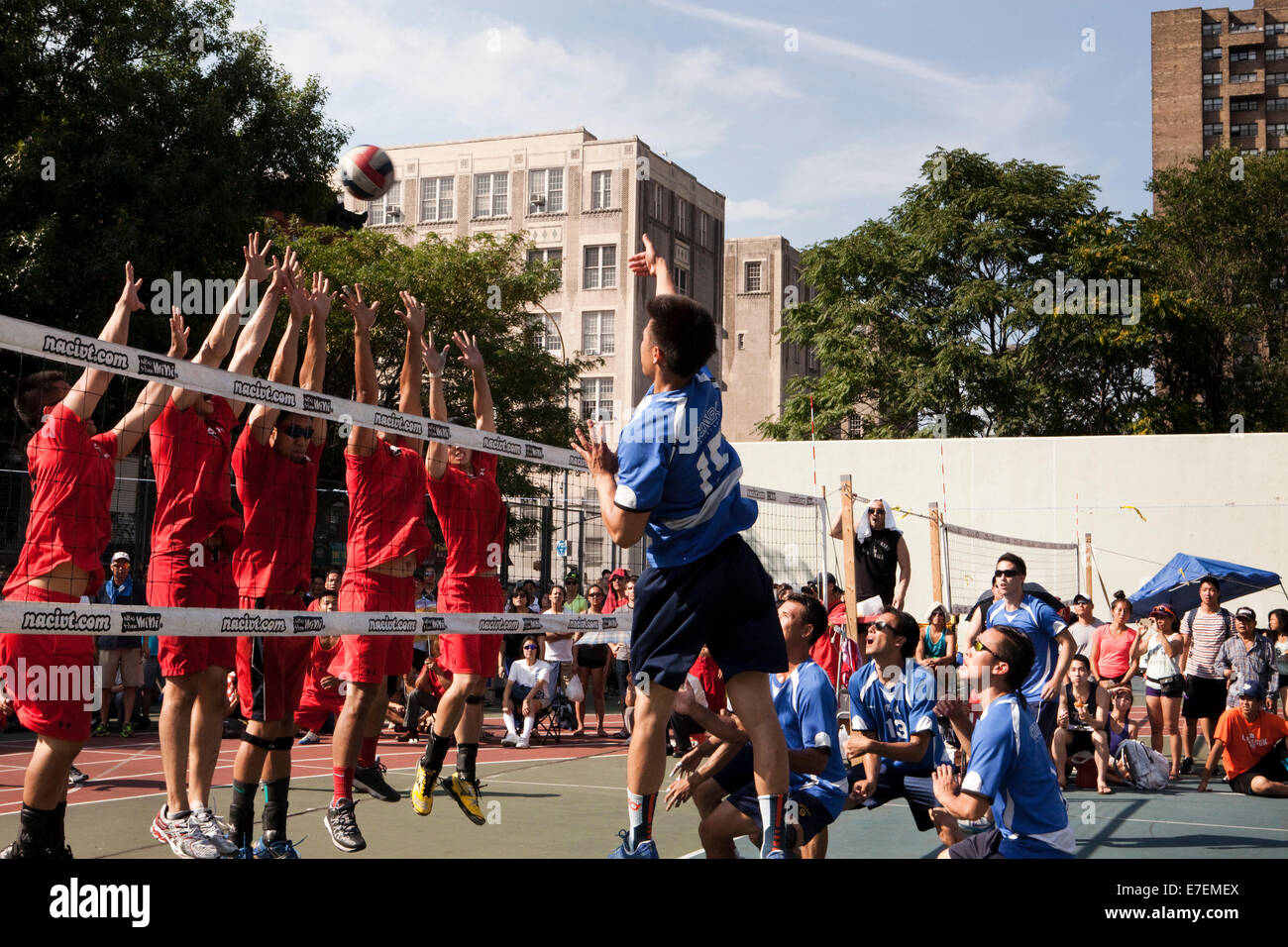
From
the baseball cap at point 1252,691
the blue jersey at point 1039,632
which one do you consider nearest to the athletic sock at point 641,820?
the blue jersey at point 1039,632

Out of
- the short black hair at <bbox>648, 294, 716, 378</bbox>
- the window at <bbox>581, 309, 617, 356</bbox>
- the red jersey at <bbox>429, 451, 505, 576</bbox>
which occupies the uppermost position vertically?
the window at <bbox>581, 309, 617, 356</bbox>

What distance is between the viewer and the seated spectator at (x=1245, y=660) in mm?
12422

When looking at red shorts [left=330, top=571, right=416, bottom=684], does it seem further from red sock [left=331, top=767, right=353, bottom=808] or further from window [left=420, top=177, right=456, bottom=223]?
window [left=420, top=177, right=456, bottom=223]

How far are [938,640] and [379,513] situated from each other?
7.38 meters

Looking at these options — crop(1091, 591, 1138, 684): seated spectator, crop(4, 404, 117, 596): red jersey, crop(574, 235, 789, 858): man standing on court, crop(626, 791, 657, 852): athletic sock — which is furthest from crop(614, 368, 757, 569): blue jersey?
crop(1091, 591, 1138, 684): seated spectator

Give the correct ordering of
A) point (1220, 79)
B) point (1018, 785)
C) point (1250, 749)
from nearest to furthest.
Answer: point (1018, 785) < point (1250, 749) < point (1220, 79)

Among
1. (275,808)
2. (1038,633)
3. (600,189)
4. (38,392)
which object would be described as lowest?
(275,808)

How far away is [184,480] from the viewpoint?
5.33 meters

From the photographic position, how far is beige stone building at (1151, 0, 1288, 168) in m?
79.5

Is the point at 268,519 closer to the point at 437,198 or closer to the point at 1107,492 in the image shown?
the point at 1107,492

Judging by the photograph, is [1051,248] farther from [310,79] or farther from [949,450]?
[310,79]

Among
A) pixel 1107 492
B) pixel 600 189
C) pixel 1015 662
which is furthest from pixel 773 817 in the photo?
pixel 600 189

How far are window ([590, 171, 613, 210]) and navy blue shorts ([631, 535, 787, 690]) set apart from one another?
50477 mm
